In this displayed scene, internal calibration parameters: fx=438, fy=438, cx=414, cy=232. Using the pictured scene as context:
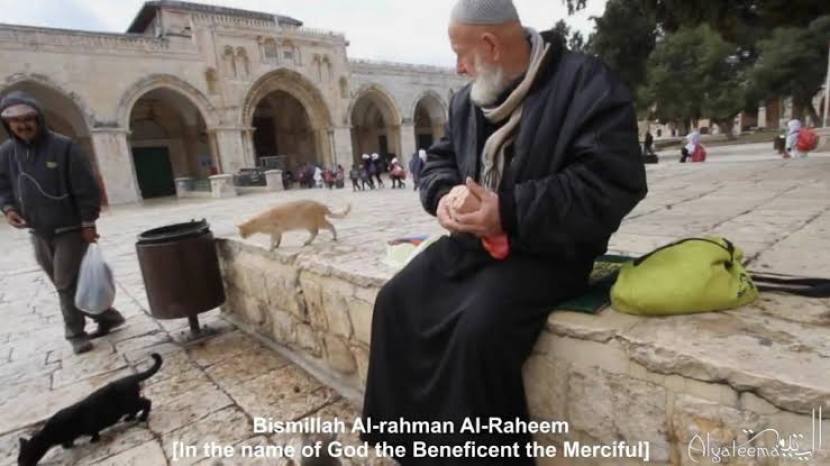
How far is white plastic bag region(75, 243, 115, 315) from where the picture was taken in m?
3.32

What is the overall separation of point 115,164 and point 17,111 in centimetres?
1864

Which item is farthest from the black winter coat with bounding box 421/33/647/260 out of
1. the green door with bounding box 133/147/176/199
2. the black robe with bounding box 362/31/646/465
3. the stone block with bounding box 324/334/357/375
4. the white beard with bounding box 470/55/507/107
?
the green door with bounding box 133/147/176/199

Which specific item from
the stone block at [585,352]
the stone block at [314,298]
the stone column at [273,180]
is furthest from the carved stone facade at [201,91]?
the stone block at [585,352]

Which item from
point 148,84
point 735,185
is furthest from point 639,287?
point 148,84

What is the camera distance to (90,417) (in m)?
2.24

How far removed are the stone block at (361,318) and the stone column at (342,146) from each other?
2381cm

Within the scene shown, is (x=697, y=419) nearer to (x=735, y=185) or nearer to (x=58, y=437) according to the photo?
(x=58, y=437)

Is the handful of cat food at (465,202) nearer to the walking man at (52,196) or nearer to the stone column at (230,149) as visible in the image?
the walking man at (52,196)

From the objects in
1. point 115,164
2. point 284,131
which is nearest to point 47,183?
point 115,164

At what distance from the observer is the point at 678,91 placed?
26.5 metres

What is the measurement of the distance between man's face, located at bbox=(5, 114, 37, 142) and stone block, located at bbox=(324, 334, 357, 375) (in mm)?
2716

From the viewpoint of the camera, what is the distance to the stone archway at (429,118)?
3084 cm

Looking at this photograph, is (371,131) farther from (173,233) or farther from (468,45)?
(468,45)

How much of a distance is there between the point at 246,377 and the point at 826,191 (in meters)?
5.66
